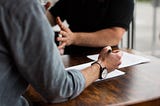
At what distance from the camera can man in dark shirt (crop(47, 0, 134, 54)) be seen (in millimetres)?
1740

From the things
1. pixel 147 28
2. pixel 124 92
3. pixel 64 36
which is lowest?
pixel 147 28

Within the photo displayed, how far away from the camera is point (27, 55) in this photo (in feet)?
2.91

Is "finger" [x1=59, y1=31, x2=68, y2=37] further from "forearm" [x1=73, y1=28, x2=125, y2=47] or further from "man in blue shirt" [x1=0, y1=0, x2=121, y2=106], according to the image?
"man in blue shirt" [x1=0, y1=0, x2=121, y2=106]

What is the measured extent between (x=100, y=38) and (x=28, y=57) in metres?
0.91

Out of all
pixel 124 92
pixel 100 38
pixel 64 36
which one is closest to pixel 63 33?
pixel 64 36

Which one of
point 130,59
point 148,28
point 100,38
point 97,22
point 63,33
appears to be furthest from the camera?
point 148,28

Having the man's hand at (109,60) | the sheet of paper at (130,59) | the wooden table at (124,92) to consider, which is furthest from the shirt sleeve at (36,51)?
the sheet of paper at (130,59)

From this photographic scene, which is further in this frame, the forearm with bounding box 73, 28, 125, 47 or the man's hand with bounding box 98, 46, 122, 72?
the forearm with bounding box 73, 28, 125, 47

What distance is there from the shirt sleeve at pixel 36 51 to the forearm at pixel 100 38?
30.2 inches

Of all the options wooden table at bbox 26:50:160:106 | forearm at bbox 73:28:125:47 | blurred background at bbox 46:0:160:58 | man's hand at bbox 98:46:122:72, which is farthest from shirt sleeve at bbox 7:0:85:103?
blurred background at bbox 46:0:160:58

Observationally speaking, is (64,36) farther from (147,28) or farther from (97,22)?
(147,28)

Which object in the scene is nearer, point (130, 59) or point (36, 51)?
point (36, 51)

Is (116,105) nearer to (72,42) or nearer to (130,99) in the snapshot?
(130,99)

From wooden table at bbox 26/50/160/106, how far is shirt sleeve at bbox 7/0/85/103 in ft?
0.35
